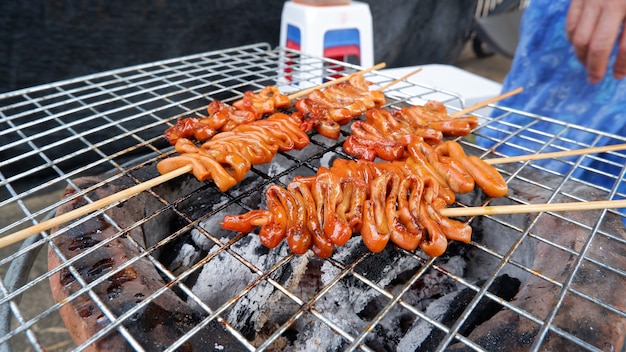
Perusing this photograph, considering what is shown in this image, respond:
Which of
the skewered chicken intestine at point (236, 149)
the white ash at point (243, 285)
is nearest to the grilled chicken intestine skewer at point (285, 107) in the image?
the skewered chicken intestine at point (236, 149)

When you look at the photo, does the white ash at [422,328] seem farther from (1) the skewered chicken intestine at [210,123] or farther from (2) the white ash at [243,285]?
(1) the skewered chicken intestine at [210,123]

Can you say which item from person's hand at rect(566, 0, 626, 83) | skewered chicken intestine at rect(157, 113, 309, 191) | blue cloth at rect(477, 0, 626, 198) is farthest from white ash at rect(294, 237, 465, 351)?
blue cloth at rect(477, 0, 626, 198)

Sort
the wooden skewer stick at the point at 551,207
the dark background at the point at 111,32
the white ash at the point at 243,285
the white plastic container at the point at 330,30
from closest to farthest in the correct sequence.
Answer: the wooden skewer stick at the point at 551,207 → the white ash at the point at 243,285 → the dark background at the point at 111,32 → the white plastic container at the point at 330,30

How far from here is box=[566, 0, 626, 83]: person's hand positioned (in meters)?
2.40

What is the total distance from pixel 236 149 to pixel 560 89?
2.95 meters

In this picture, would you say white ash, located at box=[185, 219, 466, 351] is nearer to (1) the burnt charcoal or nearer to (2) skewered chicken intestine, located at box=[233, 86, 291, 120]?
(1) the burnt charcoal

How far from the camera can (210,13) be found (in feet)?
15.5

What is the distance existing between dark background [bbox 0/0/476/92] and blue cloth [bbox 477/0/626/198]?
2.94 metres

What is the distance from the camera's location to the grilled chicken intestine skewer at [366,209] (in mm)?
1709

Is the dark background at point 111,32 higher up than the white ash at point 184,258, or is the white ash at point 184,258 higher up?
the dark background at point 111,32

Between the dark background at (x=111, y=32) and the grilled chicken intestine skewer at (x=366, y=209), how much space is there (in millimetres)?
3316

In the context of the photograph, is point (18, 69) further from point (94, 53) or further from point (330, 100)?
point (330, 100)

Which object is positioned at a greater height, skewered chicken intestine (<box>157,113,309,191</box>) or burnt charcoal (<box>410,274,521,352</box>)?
skewered chicken intestine (<box>157,113,309,191</box>)

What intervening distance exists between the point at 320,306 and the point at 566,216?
1.23m
